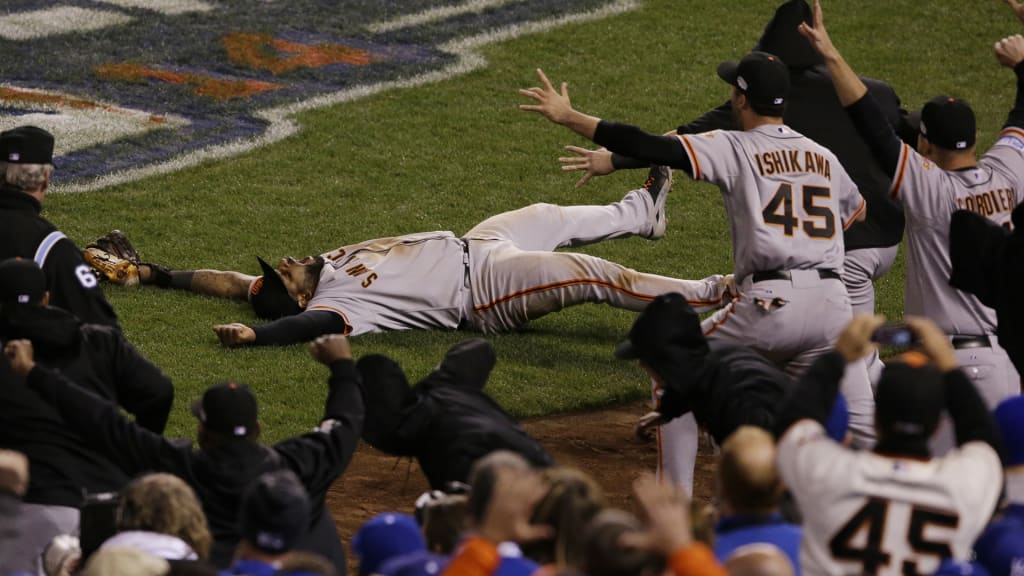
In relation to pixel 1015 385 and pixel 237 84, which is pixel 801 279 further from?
pixel 237 84

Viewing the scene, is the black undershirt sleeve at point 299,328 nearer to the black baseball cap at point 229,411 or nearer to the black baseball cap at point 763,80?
the black baseball cap at point 763,80

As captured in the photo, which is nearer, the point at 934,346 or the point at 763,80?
the point at 934,346

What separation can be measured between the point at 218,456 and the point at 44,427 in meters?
0.70

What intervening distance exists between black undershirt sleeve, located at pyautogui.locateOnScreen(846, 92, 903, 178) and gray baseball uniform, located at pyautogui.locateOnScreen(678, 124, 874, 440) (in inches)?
19.2

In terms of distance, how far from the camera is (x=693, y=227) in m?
10.8

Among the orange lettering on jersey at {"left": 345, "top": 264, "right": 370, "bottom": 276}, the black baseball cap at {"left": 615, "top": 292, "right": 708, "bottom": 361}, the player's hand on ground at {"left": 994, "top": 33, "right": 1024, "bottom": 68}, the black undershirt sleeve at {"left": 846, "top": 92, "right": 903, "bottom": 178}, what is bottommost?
the orange lettering on jersey at {"left": 345, "top": 264, "right": 370, "bottom": 276}

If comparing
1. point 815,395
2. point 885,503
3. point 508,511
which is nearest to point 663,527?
point 508,511

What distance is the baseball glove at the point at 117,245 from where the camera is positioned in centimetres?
955

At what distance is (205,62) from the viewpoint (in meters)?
13.2

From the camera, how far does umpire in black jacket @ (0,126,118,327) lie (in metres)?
5.76

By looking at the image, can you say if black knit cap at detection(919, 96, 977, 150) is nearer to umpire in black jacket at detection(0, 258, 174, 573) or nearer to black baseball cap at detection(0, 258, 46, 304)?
umpire in black jacket at detection(0, 258, 174, 573)

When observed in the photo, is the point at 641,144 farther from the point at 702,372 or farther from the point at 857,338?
the point at 857,338

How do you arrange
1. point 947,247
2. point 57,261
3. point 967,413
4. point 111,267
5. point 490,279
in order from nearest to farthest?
point 967,413, point 57,261, point 947,247, point 490,279, point 111,267

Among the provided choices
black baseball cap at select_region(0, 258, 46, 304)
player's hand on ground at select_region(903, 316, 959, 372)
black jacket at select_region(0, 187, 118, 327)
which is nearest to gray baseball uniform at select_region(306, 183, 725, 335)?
black jacket at select_region(0, 187, 118, 327)
